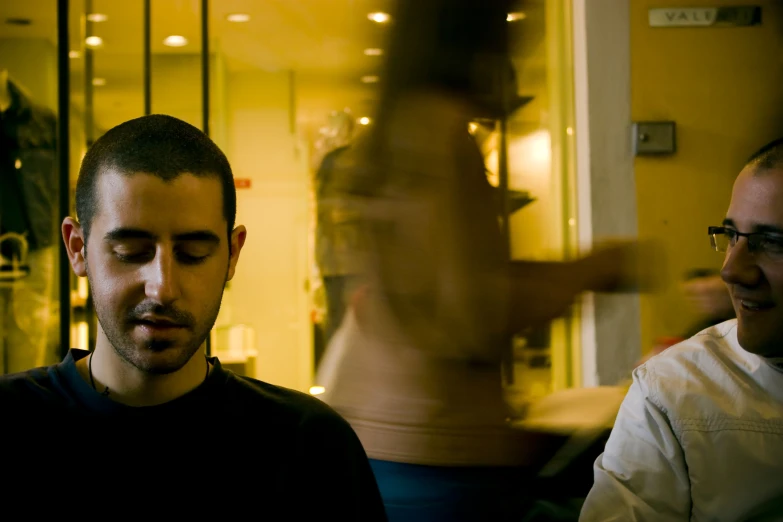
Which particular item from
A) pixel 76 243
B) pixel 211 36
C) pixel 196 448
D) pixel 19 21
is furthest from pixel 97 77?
pixel 196 448

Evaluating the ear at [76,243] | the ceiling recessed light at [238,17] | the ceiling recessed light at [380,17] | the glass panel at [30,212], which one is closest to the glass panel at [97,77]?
the glass panel at [30,212]

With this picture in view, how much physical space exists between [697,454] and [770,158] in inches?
20.6

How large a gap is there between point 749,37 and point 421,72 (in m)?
2.84

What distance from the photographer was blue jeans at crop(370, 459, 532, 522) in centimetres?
125

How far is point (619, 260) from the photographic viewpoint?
4.38 ft

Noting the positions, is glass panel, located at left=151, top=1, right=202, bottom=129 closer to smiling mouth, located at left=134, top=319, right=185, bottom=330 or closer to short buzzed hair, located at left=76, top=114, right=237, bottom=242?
short buzzed hair, located at left=76, top=114, right=237, bottom=242

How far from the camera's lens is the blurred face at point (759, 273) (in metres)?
1.32

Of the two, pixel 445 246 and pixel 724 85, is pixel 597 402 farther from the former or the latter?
pixel 724 85

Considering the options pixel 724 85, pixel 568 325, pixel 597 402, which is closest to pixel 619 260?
pixel 568 325

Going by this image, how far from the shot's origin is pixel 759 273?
4.36ft

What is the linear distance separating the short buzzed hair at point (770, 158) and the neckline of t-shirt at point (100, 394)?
967 mm

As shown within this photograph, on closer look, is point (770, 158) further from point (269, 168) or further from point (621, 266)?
point (269, 168)

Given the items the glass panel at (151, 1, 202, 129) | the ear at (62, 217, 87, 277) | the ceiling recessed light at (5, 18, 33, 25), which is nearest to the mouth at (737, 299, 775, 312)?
the ear at (62, 217, 87, 277)

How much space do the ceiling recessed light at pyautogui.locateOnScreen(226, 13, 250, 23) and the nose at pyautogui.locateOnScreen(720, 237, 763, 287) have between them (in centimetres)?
458
